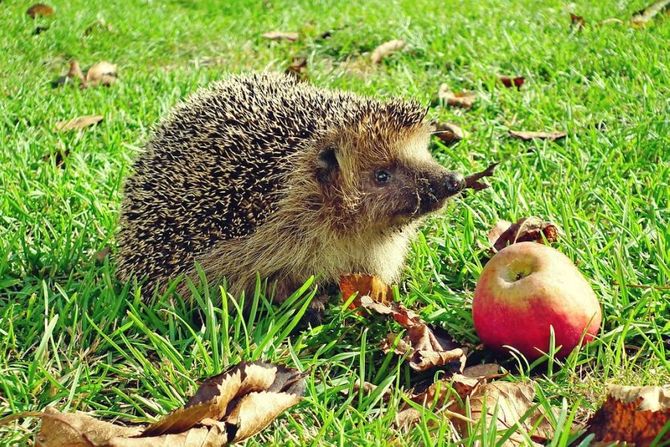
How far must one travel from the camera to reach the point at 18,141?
203 inches

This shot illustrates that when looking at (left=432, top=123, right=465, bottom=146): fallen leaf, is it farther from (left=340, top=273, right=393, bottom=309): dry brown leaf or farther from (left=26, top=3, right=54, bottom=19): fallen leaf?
(left=26, top=3, right=54, bottom=19): fallen leaf

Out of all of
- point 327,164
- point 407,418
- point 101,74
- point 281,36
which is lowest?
point 407,418

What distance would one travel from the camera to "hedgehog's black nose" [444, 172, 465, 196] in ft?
12.1

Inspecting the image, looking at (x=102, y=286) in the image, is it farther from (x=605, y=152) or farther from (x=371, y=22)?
(x=371, y=22)

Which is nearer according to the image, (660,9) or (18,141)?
(18,141)

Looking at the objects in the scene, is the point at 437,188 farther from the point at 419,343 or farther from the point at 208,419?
the point at 208,419

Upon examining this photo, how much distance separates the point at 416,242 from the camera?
401 cm

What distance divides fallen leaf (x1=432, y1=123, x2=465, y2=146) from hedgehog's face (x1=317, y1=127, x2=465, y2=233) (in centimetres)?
123

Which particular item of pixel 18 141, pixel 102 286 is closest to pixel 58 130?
pixel 18 141

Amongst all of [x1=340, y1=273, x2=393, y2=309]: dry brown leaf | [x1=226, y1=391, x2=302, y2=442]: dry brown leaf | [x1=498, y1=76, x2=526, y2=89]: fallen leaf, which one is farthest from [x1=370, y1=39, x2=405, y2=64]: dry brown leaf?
[x1=226, y1=391, x2=302, y2=442]: dry brown leaf

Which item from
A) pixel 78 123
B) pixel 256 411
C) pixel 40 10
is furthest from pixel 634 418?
pixel 40 10

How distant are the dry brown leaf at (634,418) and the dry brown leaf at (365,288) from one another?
1282 mm

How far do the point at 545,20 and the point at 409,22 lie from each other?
1276mm

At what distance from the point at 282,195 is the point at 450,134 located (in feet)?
5.59
